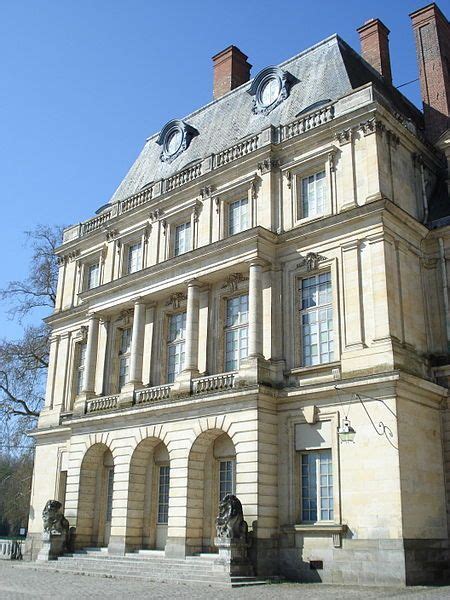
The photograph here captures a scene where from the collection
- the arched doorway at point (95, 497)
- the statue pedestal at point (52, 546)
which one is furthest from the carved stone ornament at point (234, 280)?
the statue pedestal at point (52, 546)

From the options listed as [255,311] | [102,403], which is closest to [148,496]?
[102,403]

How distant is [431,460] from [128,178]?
19.1 m

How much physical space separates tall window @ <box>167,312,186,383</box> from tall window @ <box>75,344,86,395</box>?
5.57 metres

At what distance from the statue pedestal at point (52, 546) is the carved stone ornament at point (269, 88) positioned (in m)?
16.8

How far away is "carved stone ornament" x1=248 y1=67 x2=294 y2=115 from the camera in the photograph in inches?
980

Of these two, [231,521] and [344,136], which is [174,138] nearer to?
[344,136]

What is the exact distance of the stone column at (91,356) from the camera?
25.4 meters

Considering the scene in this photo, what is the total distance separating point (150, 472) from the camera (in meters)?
22.5

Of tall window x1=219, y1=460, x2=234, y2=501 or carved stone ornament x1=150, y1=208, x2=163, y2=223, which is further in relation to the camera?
carved stone ornament x1=150, y1=208, x2=163, y2=223

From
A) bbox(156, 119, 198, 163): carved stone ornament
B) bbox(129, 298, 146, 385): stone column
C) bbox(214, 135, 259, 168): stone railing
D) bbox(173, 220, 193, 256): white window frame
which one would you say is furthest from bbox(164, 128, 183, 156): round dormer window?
bbox(129, 298, 146, 385): stone column

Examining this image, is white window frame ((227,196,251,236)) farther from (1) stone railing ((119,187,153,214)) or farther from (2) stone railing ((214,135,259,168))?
(1) stone railing ((119,187,153,214))

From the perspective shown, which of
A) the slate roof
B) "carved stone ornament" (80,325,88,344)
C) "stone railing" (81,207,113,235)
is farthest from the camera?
"stone railing" (81,207,113,235)

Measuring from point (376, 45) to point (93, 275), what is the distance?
15081 millimetres

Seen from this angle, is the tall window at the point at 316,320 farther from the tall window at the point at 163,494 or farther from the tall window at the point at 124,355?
the tall window at the point at 124,355
